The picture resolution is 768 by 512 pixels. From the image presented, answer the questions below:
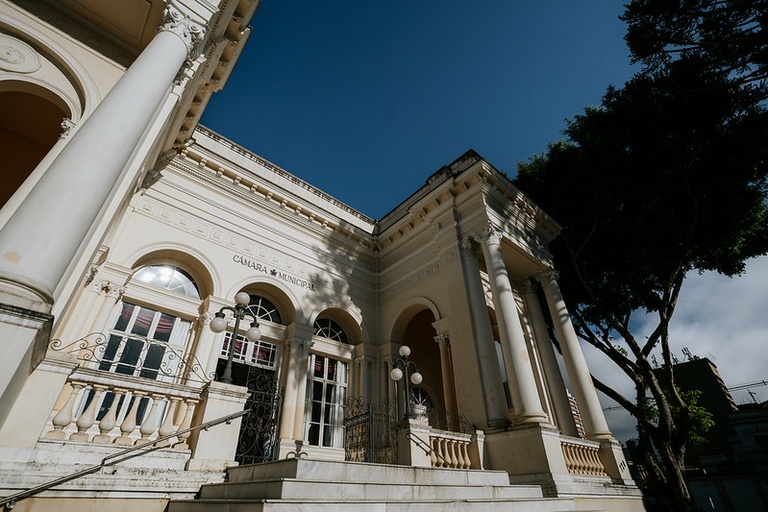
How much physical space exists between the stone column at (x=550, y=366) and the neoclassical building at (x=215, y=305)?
2.1 inches

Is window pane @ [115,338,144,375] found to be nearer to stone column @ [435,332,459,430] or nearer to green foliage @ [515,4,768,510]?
stone column @ [435,332,459,430]

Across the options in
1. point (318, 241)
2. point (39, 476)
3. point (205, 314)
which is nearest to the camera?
point (39, 476)

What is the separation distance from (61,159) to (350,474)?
15.1 feet

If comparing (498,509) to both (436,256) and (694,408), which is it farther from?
(694,408)

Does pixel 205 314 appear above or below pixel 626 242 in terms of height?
below

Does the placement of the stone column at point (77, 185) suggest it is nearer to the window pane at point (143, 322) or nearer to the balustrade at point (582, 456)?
the window pane at point (143, 322)

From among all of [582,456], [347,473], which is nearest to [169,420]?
[347,473]

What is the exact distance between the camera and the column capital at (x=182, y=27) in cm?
570

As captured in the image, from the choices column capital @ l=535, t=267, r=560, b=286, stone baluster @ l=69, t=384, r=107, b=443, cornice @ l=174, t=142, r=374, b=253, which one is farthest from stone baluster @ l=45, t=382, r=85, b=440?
column capital @ l=535, t=267, r=560, b=286

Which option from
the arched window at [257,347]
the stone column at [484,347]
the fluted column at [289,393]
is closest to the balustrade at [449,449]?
the stone column at [484,347]

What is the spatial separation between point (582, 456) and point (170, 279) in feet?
33.4

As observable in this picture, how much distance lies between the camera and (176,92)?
6.26 metres

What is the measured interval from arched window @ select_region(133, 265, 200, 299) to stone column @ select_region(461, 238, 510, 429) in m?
6.85

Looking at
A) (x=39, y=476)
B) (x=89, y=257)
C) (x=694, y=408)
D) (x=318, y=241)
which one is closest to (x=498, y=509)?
(x=39, y=476)
